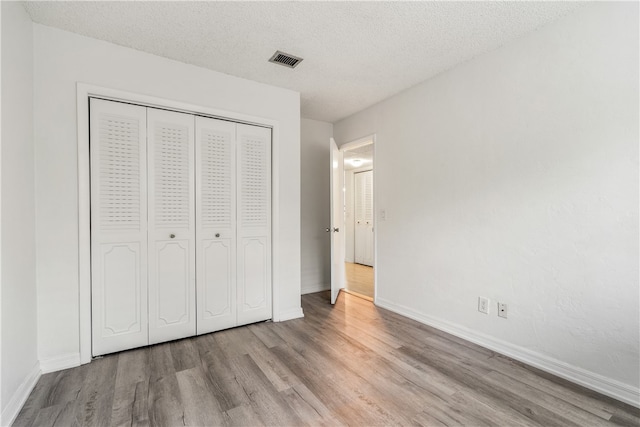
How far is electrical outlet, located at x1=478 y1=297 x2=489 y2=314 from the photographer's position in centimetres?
249

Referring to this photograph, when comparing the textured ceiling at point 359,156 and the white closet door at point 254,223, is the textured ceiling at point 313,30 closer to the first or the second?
the white closet door at point 254,223

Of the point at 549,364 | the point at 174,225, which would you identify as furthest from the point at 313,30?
the point at 549,364

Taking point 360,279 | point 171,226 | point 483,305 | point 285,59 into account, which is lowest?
point 360,279

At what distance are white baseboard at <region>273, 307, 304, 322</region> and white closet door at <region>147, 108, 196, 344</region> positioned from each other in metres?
0.83

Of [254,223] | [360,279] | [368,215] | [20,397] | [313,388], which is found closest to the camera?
[20,397]

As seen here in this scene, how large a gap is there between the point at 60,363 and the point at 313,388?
1.83 meters

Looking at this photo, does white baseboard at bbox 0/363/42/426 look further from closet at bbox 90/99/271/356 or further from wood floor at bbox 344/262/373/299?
wood floor at bbox 344/262/373/299

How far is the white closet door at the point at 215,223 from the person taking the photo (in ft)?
8.80

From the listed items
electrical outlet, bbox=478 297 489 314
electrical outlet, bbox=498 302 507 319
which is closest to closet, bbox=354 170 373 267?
electrical outlet, bbox=478 297 489 314

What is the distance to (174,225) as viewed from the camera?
8.41 ft

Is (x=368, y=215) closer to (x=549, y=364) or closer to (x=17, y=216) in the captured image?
(x=549, y=364)

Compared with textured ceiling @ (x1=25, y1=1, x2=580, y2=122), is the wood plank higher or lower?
lower

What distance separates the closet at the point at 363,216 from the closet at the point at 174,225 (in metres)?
3.67

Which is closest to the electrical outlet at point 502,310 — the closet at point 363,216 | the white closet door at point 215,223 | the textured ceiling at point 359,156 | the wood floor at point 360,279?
the wood floor at point 360,279
